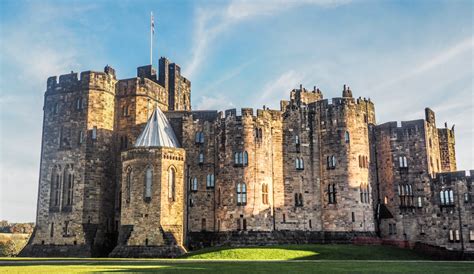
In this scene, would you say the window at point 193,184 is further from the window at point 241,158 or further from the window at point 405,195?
the window at point 405,195

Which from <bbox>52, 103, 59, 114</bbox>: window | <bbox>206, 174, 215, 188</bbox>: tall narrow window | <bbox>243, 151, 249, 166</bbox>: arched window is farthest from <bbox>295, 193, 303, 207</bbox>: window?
<bbox>52, 103, 59, 114</bbox>: window

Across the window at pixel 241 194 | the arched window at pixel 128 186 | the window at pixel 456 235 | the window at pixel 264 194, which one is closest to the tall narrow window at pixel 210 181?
the window at pixel 241 194

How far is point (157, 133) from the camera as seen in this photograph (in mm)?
52969

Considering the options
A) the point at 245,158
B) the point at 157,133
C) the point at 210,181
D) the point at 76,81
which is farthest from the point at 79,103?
the point at 245,158

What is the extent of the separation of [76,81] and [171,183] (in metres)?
16.6

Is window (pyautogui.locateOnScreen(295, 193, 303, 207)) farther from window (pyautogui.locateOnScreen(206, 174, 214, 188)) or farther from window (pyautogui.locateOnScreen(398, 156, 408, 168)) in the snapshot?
window (pyautogui.locateOnScreen(398, 156, 408, 168))

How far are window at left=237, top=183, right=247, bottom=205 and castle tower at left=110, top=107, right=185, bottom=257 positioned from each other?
598cm

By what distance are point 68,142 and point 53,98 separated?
5762 millimetres

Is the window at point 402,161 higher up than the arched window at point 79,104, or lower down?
lower down

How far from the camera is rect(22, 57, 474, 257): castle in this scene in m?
52.1

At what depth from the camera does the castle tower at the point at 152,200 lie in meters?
48.2

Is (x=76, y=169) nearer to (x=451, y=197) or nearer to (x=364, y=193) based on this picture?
(x=364, y=193)

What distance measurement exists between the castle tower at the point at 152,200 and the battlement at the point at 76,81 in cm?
886

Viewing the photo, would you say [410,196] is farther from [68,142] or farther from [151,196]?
[68,142]
